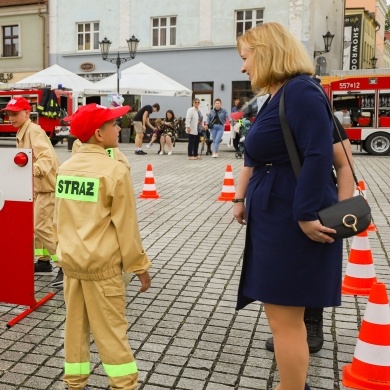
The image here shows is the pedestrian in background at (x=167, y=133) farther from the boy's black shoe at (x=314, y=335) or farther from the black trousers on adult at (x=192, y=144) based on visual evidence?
the boy's black shoe at (x=314, y=335)

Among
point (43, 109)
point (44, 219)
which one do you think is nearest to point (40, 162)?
point (44, 219)

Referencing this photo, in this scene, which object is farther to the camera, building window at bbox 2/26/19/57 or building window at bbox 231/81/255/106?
building window at bbox 2/26/19/57

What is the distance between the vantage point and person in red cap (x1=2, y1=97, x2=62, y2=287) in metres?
4.68

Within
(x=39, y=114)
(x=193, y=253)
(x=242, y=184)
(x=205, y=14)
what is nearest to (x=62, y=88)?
(x=39, y=114)

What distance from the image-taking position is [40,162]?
4.65m

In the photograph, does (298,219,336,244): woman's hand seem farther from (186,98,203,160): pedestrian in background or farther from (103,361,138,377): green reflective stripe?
(186,98,203,160): pedestrian in background

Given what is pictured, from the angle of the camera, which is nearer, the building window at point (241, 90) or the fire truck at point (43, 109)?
the fire truck at point (43, 109)

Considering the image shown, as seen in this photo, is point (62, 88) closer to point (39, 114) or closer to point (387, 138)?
point (39, 114)

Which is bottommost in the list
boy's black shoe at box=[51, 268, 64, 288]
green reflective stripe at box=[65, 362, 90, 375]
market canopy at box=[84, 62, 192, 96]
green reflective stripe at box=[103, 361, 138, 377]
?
boy's black shoe at box=[51, 268, 64, 288]

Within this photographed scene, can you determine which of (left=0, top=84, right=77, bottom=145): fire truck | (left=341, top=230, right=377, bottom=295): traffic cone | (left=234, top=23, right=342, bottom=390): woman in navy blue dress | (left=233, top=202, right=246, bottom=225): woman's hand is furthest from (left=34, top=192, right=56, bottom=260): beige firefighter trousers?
(left=0, top=84, right=77, bottom=145): fire truck

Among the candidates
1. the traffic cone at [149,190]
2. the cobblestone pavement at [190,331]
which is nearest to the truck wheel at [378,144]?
the traffic cone at [149,190]

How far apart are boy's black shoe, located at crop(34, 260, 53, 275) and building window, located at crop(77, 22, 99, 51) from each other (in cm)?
2750

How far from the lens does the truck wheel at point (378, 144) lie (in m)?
19.0

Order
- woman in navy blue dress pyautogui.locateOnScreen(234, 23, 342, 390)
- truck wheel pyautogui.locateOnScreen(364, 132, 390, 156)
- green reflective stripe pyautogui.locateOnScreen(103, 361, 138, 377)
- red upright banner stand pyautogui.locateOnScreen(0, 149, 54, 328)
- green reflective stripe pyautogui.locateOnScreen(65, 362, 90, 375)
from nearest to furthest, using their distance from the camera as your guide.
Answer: woman in navy blue dress pyautogui.locateOnScreen(234, 23, 342, 390), green reflective stripe pyautogui.locateOnScreen(103, 361, 138, 377), green reflective stripe pyautogui.locateOnScreen(65, 362, 90, 375), red upright banner stand pyautogui.locateOnScreen(0, 149, 54, 328), truck wheel pyautogui.locateOnScreen(364, 132, 390, 156)
